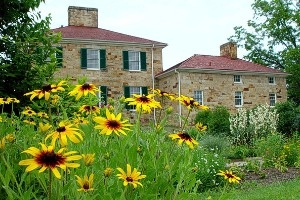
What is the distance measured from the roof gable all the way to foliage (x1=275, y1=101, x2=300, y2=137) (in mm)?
7484

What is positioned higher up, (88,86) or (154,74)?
(154,74)

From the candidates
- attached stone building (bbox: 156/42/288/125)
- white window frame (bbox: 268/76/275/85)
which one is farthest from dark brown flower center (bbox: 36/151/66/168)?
white window frame (bbox: 268/76/275/85)

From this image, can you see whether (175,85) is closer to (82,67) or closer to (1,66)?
(82,67)

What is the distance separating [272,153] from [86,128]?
9.47 meters

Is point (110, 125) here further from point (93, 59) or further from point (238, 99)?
point (238, 99)

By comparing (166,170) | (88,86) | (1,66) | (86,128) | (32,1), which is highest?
(32,1)

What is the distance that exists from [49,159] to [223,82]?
25.1m

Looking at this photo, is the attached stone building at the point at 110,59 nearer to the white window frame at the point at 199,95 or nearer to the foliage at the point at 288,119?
the white window frame at the point at 199,95

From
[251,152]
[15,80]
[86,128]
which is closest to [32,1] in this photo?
[15,80]

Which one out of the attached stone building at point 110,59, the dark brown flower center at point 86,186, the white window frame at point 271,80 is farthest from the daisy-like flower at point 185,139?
the white window frame at point 271,80

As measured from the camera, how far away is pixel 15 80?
638 cm

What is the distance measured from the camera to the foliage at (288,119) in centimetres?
2167

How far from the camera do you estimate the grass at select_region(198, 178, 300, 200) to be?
693cm

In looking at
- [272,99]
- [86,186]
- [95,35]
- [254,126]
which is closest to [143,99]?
[86,186]
